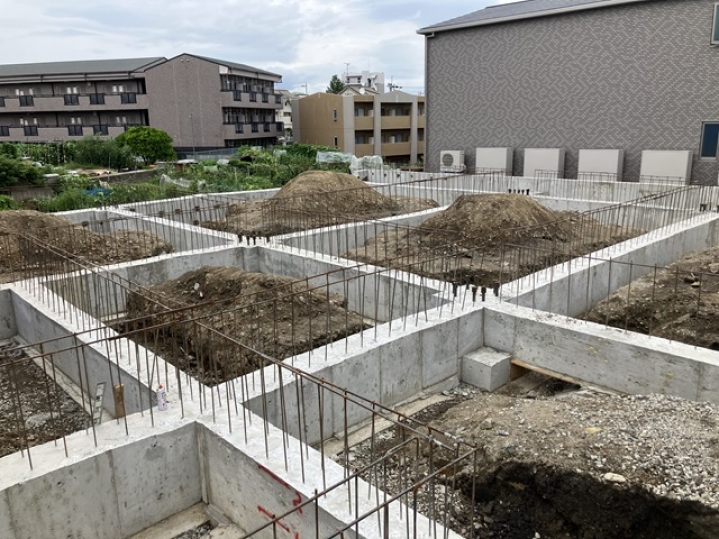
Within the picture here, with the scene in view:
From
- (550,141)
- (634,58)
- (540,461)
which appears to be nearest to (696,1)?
(634,58)

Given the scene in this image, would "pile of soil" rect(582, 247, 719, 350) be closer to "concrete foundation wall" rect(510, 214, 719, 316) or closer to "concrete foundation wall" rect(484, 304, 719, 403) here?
"concrete foundation wall" rect(510, 214, 719, 316)

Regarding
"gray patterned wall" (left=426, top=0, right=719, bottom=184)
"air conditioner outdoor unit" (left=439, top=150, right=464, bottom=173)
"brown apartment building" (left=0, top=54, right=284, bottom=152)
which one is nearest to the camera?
"gray patterned wall" (left=426, top=0, right=719, bottom=184)

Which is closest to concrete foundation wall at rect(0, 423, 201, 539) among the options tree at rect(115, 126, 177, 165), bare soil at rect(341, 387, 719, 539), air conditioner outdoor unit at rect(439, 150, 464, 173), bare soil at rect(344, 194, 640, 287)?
bare soil at rect(341, 387, 719, 539)

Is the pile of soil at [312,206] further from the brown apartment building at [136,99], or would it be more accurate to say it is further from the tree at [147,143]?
the brown apartment building at [136,99]

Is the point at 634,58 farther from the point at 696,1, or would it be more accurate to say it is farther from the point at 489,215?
the point at 489,215

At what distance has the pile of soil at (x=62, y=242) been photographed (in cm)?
1080

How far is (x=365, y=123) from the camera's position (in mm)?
41969

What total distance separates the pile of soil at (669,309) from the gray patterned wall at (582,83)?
473 inches

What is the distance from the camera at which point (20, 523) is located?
4223 mm

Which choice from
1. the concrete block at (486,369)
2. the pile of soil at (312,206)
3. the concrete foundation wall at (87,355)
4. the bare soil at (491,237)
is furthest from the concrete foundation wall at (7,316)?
the concrete block at (486,369)

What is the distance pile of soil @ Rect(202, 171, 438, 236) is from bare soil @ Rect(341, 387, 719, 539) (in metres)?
8.34

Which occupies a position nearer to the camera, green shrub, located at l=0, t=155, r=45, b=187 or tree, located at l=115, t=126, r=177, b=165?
green shrub, located at l=0, t=155, r=45, b=187

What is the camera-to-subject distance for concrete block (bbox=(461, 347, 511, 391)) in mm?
6992

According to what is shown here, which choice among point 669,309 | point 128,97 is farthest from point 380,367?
point 128,97
